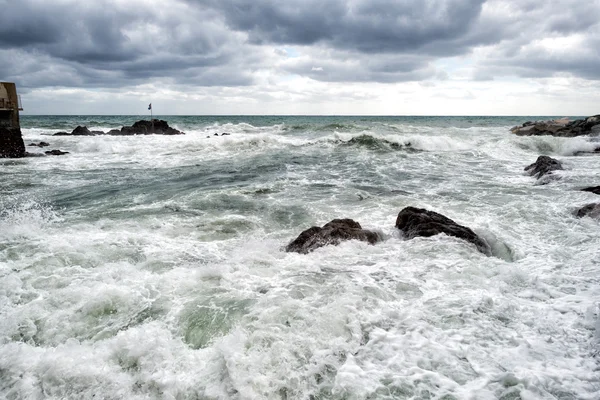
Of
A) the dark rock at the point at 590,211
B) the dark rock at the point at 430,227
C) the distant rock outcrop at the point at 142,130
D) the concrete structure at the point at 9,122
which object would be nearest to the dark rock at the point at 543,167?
the dark rock at the point at 590,211

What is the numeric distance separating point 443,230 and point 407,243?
71cm

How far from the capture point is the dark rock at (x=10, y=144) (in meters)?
18.2

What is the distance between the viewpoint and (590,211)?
7941mm

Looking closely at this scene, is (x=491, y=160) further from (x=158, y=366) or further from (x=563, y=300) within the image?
(x=158, y=366)

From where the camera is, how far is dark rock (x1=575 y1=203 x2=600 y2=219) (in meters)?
7.77

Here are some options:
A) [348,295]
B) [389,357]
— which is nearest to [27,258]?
[348,295]

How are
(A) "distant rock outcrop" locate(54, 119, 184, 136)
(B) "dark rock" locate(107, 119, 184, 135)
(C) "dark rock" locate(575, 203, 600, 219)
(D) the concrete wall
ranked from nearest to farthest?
1. (C) "dark rock" locate(575, 203, 600, 219)
2. (D) the concrete wall
3. (A) "distant rock outcrop" locate(54, 119, 184, 136)
4. (B) "dark rock" locate(107, 119, 184, 135)

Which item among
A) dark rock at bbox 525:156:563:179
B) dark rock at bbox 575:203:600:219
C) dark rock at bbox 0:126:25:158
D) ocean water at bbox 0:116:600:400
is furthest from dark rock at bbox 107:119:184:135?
dark rock at bbox 575:203:600:219

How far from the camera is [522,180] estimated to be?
12922 millimetres

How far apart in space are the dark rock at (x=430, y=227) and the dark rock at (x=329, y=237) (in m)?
0.66

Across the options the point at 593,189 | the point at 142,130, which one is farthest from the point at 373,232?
the point at 142,130

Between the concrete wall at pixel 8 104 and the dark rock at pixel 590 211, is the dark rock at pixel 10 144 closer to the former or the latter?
the concrete wall at pixel 8 104

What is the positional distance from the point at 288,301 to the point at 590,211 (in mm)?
7183

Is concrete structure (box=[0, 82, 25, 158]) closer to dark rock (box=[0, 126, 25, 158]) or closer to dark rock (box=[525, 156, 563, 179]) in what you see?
dark rock (box=[0, 126, 25, 158])
